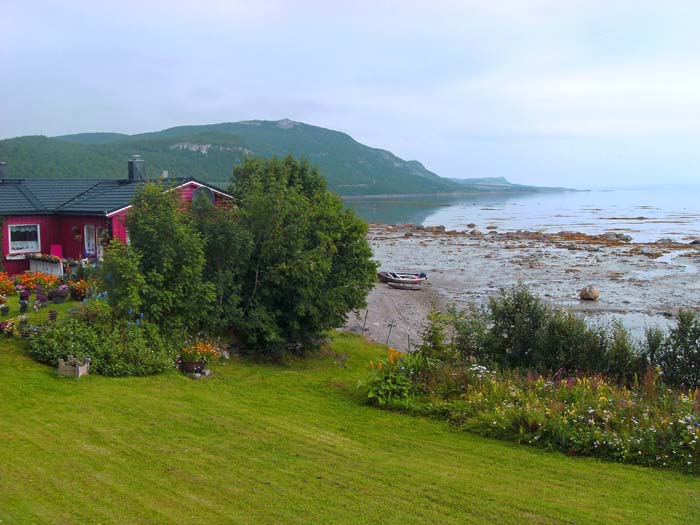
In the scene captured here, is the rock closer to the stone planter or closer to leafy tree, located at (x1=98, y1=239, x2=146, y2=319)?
leafy tree, located at (x1=98, y1=239, x2=146, y2=319)

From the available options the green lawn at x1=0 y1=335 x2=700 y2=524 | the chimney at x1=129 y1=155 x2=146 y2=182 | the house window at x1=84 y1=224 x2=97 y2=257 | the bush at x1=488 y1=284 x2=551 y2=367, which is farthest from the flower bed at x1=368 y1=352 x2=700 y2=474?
the chimney at x1=129 y1=155 x2=146 y2=182

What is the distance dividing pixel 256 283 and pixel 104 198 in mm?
11204

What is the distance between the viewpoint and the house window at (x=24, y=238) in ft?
84.1

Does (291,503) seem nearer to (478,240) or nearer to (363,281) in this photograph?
(363,281)

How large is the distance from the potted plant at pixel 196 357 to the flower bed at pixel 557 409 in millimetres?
4507

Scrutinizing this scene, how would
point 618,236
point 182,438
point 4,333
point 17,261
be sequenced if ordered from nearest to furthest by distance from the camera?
point 182,438 < point 4,333 < point 17,261 < point 618,236

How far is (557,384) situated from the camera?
45.5 feet

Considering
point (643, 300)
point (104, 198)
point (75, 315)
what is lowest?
point (643, 300)

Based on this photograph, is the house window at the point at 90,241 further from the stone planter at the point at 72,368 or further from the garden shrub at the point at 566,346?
the garden shrub at the point at 566,346

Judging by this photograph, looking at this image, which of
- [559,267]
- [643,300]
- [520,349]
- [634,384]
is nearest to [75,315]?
[520,349]

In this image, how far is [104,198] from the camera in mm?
26797

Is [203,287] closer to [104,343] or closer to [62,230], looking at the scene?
[104,343]

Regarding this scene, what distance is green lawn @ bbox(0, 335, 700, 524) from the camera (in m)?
Answer: 7.34

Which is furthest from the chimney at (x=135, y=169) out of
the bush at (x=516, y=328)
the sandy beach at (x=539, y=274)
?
the bush at (x=516, y=328)
